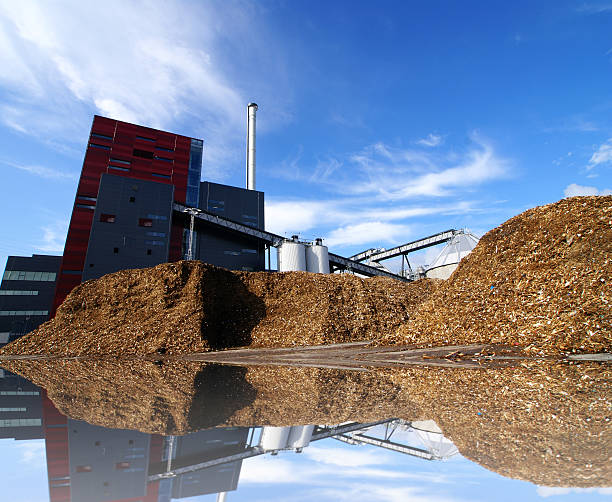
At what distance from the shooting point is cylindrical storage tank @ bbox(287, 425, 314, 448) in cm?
224

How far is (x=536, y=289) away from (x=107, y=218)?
38568 millimetres

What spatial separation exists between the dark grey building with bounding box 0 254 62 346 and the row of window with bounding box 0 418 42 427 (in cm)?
4669

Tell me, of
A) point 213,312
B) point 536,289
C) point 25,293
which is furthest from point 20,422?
point 25,293

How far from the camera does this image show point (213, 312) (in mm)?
15172

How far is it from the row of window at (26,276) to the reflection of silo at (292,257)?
108 ft

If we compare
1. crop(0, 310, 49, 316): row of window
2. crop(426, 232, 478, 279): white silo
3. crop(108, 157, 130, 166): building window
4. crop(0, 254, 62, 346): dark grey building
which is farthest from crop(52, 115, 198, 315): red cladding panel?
crop(426, 232, 478, 279): white silo

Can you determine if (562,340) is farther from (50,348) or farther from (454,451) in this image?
(50,348)

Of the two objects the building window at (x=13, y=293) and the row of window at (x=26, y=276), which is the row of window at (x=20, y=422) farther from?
the row of window at (x=26, y=276)

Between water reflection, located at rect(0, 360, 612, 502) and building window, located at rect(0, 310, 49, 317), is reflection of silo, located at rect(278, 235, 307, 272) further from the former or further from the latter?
building window, located at rect(0, 310, 49, 317)

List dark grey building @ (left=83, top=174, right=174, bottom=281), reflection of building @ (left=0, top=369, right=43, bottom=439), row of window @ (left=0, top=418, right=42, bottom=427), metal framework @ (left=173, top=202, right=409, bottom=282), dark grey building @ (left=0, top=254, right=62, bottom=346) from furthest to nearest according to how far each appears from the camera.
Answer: dark grey building @ (left=0, top=254, right=62, bottom=346) → metal framework @ (left=173, top=202, right=409, bottom=282) → dark grey building @ (left=83, top=174, right=174, bottom=281) → row of window @ (left=0, top=418, right=42, bottom=427) → reflection of building @ (left=0, top=369, right=43, bottom=439)

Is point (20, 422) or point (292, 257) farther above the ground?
point (292, 257)

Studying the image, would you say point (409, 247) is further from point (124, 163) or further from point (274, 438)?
point (124, 163)

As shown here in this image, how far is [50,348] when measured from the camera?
13812mm

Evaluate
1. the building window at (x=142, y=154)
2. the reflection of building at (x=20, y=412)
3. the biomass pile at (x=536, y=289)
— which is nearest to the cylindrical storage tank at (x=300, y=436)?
the reflection of building at (x=20, y=412)
